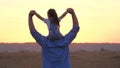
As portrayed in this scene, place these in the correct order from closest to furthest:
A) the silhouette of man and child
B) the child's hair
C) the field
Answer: the child's hair → the silhouette of man and child → the field

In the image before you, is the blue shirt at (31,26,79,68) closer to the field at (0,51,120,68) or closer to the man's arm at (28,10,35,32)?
the man's arm at (28,10,35,32)

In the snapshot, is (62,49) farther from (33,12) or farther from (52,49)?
(33,12)

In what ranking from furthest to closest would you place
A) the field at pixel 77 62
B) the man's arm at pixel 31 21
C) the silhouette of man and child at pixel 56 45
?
the field at pixel 77 62 → the man's arm at pixel 31 21 → the silhouette of man and child at pixel 56 45

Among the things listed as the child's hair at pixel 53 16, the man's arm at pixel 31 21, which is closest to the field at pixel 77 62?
the man's arm at pixel 31 21

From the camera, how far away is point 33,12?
726 centimetres

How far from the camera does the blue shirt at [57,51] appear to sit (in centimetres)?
716

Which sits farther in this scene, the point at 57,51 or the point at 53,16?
the point at 57,51

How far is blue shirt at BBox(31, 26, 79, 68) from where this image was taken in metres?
7.16

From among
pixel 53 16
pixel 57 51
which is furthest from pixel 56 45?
pixel 53 16

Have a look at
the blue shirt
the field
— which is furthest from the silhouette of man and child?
the field

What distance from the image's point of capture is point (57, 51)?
7.18 meters

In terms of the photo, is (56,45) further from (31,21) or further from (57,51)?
(31,21)

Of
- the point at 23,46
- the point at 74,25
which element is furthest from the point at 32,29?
the point at 23,46

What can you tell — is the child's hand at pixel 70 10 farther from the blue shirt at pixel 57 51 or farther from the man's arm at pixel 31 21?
the man's arm at pixel 31 21
